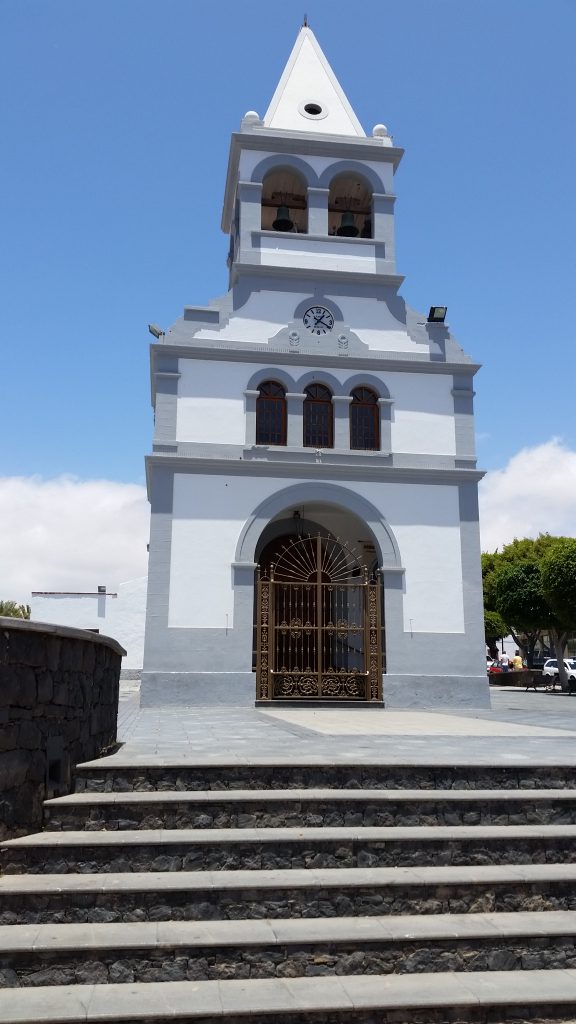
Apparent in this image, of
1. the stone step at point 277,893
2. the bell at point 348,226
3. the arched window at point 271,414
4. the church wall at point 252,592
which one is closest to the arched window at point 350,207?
the bell at point 348,226

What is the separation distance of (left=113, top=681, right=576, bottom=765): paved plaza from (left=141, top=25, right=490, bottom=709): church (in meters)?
2.22

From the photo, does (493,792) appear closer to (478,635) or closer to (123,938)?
(123,938)

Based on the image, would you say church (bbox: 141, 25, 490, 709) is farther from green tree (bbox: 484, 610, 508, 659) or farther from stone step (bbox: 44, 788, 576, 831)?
green tree (bbox: 484, 610, 508, 659)

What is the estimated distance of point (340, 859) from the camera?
5.44 m

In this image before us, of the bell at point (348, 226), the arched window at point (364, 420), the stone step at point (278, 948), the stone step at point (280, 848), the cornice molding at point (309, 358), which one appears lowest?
the stone step at point (278, 948)

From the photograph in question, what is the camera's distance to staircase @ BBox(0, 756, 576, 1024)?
441 cm

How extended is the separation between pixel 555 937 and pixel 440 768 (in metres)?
1.52

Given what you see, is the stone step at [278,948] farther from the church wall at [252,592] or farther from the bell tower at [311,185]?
the bell tower at [311,185]

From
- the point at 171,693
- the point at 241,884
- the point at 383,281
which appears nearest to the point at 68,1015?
the point at 241,884

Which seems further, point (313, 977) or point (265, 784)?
point (265, 784)

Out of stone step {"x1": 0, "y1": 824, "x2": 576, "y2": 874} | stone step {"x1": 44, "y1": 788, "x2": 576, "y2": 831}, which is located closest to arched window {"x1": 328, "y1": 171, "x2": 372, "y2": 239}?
stone step {"x1": 44, "y1": 788, "x2": 576, "y2": 831}

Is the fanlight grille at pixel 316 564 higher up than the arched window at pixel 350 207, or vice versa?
the arched window at pixel 350 207

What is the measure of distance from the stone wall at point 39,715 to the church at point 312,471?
9316mm

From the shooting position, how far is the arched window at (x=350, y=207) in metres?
19.0
